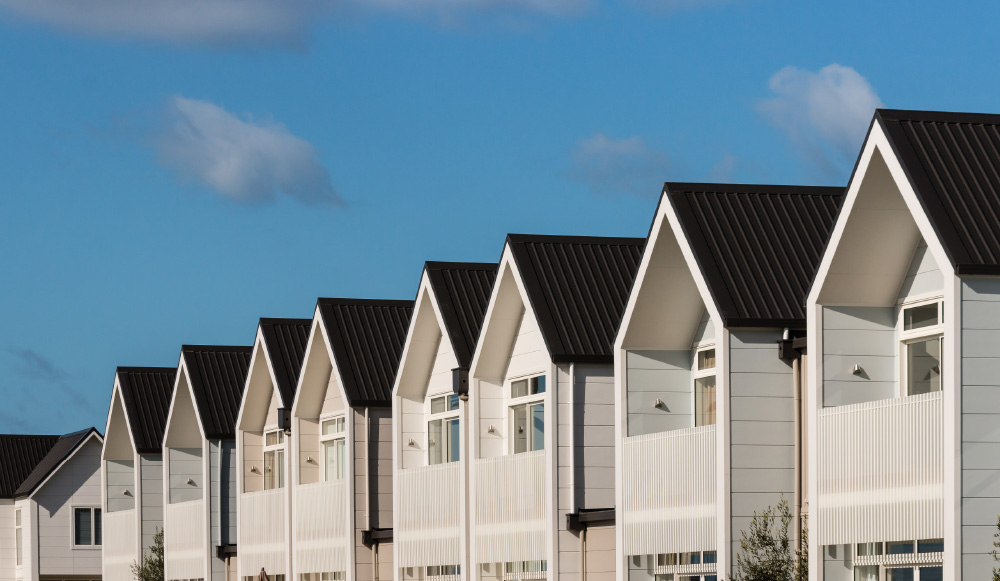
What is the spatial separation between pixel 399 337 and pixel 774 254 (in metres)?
14.2

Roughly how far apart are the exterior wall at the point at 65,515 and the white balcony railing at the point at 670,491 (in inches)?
1535

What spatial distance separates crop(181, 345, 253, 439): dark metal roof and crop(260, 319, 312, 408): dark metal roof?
352 cm

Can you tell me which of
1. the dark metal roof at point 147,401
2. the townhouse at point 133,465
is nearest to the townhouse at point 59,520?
the townhouse at point 133,465

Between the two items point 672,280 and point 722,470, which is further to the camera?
point 672,280

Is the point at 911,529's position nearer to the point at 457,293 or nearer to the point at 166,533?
the point at 457,293

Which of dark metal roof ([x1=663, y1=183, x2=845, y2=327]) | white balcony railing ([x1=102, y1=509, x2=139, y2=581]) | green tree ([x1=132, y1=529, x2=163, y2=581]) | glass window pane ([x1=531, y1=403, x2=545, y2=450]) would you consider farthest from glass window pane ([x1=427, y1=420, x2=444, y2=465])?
white balcony railing ([x1=102, y1=509, x2=139, y2=581])

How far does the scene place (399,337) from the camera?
3706 centimetres

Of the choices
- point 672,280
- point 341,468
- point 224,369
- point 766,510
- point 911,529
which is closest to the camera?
point 911,529

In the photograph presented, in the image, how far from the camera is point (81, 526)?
201 feet

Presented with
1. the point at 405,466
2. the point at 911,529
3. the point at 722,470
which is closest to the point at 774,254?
the point at 722,470

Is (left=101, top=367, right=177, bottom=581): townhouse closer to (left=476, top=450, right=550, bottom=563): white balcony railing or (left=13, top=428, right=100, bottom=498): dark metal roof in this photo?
(left=13, top=428, right=100, bottom=498): dark metal roof

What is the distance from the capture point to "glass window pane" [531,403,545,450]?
2945 centimetres

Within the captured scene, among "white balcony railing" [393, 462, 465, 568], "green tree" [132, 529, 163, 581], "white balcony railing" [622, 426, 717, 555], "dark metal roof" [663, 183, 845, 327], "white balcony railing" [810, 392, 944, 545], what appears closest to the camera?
"white balcony railing" [810, 392, 944, 545]

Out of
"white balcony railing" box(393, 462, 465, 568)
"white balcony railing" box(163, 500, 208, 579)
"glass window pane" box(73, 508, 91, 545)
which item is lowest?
"glass window pane" box(73, 508, 91, 545)
